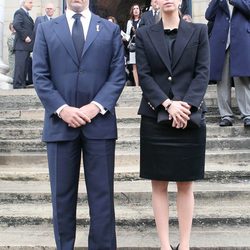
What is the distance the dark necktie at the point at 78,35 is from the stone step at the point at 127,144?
2.53 m

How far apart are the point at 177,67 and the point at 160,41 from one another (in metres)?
0.24

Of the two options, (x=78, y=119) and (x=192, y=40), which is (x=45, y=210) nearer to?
(x=78, y=119)

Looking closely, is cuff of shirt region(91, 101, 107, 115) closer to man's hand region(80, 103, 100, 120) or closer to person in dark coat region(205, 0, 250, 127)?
man's hand region(80, 103, 100, 120)

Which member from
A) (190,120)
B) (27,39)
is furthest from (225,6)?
(27,39)

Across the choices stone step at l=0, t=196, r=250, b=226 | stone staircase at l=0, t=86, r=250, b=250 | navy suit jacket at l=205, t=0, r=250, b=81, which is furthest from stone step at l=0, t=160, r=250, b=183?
navy suit jacket at l=205, t=0, r=250, b=81

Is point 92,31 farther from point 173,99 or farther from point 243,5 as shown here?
point 243,5

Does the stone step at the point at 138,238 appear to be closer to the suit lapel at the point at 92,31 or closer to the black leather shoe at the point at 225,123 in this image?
the suit lapel at the point at 92,31

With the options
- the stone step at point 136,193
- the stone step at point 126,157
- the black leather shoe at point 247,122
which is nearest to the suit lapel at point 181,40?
the stone step at point 136,193

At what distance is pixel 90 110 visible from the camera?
3135 millimetres

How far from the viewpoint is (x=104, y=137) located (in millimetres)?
3221

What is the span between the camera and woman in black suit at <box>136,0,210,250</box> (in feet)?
10.6

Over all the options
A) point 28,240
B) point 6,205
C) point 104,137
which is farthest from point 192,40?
point 6,205

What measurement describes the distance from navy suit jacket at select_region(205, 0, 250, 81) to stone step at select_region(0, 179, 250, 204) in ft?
5.10

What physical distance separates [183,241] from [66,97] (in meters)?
1.38
